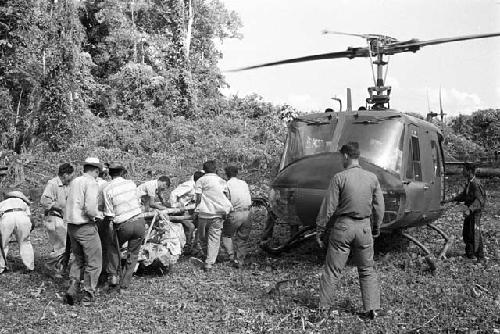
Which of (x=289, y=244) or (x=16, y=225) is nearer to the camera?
(x=16, y=225)

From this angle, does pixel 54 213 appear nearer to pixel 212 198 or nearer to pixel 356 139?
pixel 212 198

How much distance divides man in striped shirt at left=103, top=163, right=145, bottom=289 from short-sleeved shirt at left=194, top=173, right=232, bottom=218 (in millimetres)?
1326

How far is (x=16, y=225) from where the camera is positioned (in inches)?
302

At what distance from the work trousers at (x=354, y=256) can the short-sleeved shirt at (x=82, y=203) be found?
2.90 m

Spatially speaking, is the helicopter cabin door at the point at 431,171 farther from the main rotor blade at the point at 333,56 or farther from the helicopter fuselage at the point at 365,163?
the main rotor blade at the point at 333,56

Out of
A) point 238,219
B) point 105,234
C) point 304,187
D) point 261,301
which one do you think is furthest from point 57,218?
point 304,187

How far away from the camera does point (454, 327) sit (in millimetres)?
5207

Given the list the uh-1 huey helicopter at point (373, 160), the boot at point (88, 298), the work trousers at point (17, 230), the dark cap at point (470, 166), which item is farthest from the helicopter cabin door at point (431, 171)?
the work trousers at point (17, 230)

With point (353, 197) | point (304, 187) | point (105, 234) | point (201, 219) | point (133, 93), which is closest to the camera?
point (353, 197)

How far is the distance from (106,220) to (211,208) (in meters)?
1.71

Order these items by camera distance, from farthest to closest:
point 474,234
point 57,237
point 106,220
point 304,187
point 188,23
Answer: point 188,23, point 474,234, point 57,237, point 304,187, point 106,220

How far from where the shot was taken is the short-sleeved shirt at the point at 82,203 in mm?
6203

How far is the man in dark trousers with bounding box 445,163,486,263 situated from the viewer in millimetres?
8258

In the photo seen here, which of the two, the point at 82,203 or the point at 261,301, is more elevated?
the point at 82,203
